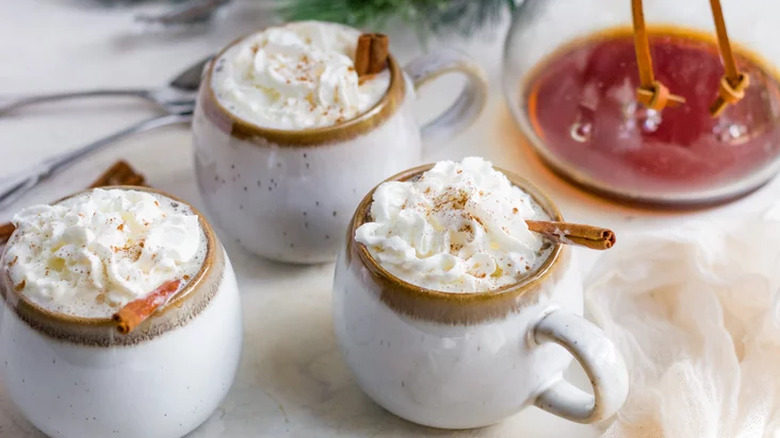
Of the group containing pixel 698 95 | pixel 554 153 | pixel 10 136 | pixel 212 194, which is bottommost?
pixel 10 136

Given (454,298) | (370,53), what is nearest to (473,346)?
(454,298)

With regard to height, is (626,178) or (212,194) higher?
(626,178)

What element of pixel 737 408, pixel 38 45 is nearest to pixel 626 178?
pixel 737 408

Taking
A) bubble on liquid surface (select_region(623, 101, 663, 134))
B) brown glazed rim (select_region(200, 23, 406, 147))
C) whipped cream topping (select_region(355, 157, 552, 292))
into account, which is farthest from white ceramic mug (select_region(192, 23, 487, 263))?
bubble on liquid surface (select_region(623, 101, 663, 134))

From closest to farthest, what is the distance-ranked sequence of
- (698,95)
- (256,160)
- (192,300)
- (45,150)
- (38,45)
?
(192,300) → (256,160) → (698,95) → (45,150) → (38,45)

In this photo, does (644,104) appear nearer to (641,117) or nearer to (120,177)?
(641,117)

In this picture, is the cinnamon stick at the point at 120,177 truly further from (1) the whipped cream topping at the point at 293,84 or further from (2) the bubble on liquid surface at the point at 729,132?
(2) the bubble on liquid surface at the point at 729,132

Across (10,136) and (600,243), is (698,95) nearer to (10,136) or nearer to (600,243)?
(600,243)
